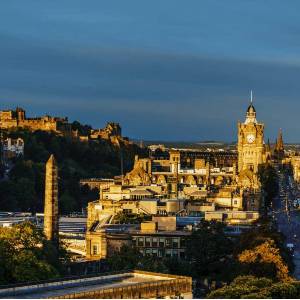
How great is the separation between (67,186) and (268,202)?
87.1 ft

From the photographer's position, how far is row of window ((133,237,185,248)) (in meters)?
69.9

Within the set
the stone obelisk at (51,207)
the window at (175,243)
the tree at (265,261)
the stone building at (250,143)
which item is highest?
the stone building at (250,143)

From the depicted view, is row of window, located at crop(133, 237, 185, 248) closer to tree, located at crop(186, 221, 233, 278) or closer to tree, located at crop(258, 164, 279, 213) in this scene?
tree, located at crop(186, 221, 233, 278)

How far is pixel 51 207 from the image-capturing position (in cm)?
7281

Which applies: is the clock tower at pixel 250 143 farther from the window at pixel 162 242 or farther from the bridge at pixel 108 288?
the bridge at pixel 108 288

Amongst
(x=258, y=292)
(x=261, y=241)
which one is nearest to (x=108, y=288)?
(x=258, y=292)

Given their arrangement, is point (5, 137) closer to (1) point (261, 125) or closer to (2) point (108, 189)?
(1) point (261, 125)

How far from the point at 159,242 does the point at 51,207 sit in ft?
23.1

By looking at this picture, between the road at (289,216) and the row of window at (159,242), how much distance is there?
22.3 feet

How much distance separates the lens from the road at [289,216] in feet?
283

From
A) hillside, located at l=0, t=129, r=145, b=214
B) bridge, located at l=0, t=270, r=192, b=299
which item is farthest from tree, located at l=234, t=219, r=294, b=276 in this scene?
hillside, located at l=0, t=129, r=145, b=214

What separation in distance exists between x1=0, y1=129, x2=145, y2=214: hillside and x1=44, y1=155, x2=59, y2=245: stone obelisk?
167ft

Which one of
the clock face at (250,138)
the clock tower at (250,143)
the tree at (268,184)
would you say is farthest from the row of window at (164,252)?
the clock face at (250,138)

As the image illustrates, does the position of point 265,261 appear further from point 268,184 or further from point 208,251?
point 268,184
